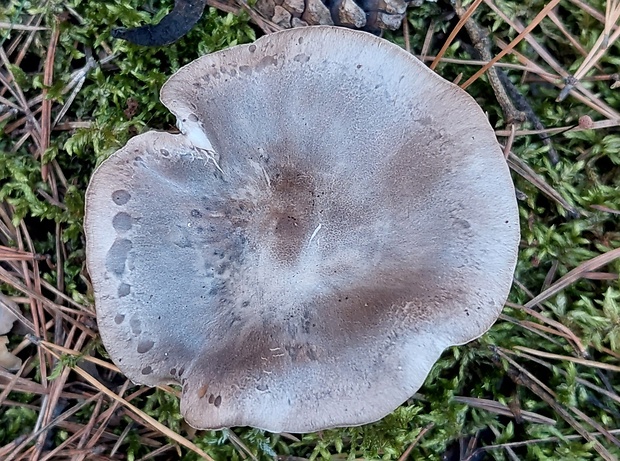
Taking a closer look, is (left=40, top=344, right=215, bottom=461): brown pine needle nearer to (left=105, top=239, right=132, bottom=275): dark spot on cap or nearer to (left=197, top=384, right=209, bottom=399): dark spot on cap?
(left=197, top=384, right=209, bottom=399): dark spot on cap

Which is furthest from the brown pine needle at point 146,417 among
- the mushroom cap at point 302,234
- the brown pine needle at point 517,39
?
the brown pine needle at point 517,39

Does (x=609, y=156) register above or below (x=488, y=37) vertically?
below

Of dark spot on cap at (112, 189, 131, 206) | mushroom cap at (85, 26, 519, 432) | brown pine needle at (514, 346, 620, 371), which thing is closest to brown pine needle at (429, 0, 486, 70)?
mushroom cap at (85, 26, 519, 432)

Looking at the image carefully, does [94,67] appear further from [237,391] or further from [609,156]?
[609,156]

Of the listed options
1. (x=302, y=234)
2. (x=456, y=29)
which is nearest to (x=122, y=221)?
(x=302, y=234)

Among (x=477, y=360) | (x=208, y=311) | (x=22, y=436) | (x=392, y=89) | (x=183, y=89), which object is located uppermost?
(x=392, y=89)

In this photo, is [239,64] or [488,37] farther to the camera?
[488,37]

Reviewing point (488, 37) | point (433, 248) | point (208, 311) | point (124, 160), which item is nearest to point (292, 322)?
point (208, 311)
